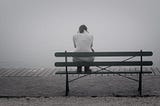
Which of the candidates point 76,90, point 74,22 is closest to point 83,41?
point 76,90

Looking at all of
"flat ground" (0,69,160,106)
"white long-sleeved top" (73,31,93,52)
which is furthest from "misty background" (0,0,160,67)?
"white long-sleeved top" (73,31,93,52)

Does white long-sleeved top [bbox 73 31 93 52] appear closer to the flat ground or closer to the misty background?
the flat ground

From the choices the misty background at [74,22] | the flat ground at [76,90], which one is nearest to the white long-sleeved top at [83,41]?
the flat ground at [76,90]

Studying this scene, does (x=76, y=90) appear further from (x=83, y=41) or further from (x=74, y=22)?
(x=74, y=22)

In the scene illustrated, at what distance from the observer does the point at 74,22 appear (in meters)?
15.3

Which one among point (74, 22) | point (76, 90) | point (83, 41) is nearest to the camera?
point (76, 90)

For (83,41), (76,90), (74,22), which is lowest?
(76,90)

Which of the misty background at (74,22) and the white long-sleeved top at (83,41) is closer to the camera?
the white long-sleeved top at (83,41)

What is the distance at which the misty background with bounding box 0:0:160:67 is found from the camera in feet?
48.7

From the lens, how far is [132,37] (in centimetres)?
1483

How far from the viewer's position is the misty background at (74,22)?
1484 centimetres

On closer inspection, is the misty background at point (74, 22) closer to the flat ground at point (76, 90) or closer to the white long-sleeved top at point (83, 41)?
the flat ground at point (76, 90)

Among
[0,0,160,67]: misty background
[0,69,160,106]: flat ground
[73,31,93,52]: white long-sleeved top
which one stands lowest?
A: [0,69,160,106]: flat ground

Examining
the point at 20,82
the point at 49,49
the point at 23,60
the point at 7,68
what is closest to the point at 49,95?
the point at 20,82
